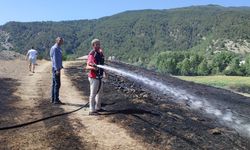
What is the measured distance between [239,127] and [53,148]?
7.95 m

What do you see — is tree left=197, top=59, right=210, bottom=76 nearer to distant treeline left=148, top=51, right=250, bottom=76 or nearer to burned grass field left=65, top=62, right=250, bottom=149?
distant treeline left=148, top=51, right=250, bottom=76

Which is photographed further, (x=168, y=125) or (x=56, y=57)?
(x=56, y=57)

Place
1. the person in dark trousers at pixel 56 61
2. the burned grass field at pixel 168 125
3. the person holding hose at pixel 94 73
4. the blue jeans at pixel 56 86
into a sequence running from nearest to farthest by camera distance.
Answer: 1. the burned grass field at pixel 168 125
2. the person holding hose at pixel 94 73
3. the person in dark trousers at pixel 56 61
4. the blue jeans at pixel 56 86

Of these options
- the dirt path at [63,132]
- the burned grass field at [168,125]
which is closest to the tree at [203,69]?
the burned grass field at [168,125]

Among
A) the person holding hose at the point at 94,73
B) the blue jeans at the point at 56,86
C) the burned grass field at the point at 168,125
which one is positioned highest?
the person holding hose at the point at 94,73

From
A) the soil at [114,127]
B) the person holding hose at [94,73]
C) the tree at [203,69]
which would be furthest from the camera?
the tree at [203,69]

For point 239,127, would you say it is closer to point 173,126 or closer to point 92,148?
point 173,126

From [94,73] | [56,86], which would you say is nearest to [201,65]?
[56,86]

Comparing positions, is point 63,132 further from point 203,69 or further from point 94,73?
point 203,69

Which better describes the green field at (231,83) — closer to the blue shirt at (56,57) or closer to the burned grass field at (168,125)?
the burned grass field at (168,125)

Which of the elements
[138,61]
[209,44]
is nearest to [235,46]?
[209,44]

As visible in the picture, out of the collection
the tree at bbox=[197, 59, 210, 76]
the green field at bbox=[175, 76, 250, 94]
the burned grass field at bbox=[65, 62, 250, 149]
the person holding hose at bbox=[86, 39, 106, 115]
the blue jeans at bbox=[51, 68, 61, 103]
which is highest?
the person holding hose at bbox=[86, 39, 106, 115]

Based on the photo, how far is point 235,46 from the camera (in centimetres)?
16500

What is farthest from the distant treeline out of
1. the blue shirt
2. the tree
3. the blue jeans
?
the blue shirt
